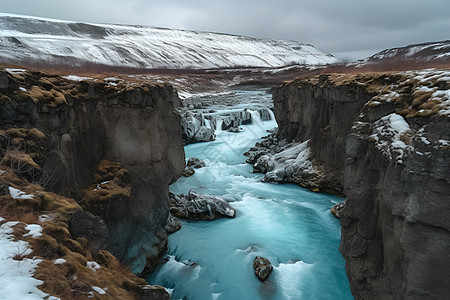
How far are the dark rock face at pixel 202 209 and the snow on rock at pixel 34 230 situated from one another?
39.8 ft

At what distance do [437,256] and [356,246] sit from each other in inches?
121

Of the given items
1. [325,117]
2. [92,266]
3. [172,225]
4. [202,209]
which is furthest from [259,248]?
[325,117]

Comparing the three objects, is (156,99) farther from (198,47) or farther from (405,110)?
(198,47)

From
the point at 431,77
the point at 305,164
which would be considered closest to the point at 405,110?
the point at 431,77

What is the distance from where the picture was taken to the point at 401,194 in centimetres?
789

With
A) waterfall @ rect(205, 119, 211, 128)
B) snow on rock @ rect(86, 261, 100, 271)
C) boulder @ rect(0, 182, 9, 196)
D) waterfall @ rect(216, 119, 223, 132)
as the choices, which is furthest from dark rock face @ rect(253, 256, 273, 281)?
waterfall @ rect(216, 119, 223, 132)

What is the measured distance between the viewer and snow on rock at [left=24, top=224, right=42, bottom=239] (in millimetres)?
5642

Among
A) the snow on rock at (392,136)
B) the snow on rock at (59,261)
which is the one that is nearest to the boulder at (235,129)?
the snow on rock at (392,136)

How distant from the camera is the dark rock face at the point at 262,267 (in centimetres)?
1251

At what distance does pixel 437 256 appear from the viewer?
7.02m

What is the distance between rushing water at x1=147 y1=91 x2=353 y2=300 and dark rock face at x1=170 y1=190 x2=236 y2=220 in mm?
454

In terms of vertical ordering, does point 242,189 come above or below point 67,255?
below

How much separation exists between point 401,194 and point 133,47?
136611 mm

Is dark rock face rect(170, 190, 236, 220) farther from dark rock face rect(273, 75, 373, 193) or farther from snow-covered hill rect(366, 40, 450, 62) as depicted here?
snow-covered hill rect(366, 40, 450, 62)
